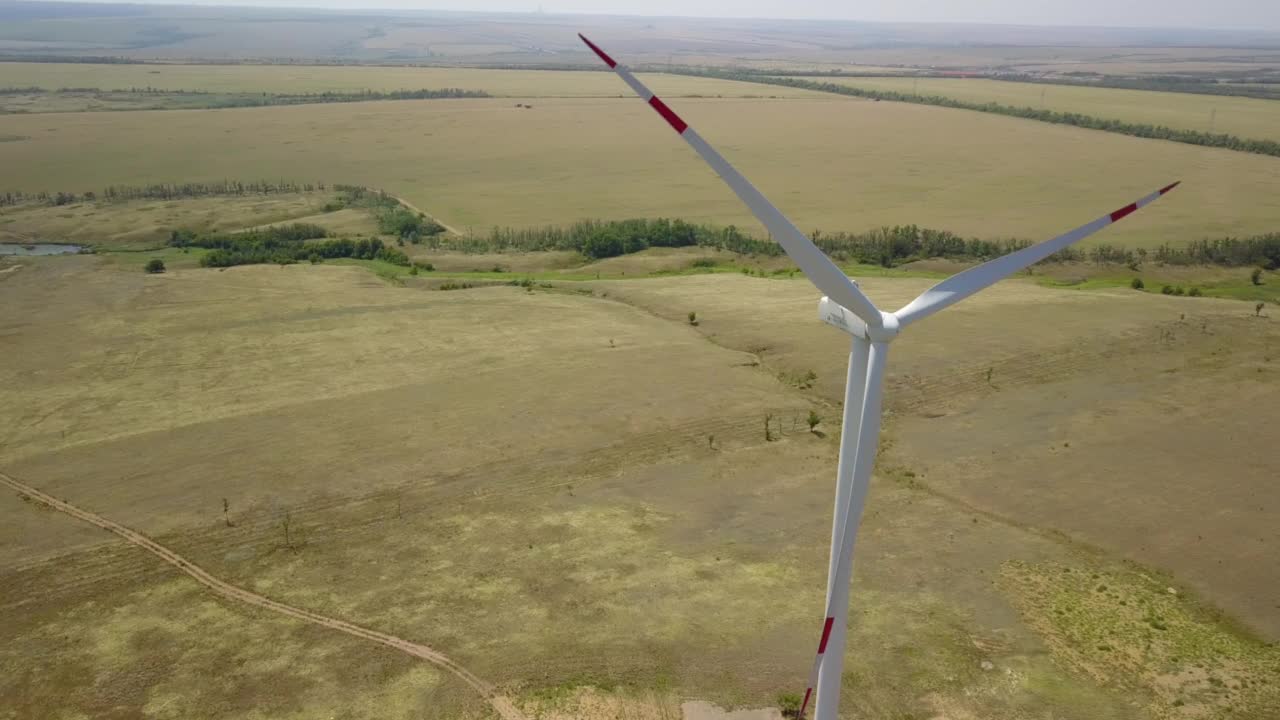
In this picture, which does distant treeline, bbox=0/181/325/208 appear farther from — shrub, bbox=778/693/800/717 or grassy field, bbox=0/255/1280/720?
shrub, bbox=778/693/800/717

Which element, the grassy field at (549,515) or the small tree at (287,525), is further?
the small tree at (287,525)

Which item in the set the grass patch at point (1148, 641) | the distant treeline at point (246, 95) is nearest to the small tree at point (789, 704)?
the grass patch at point (1148, 641)

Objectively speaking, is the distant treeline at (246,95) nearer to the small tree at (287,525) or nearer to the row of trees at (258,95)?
the row of trees at (258,95)

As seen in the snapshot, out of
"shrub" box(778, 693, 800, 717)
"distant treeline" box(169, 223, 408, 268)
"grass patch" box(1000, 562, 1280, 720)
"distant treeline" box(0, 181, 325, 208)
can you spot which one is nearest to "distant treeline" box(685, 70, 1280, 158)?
"distant treeline" box(169, 223, 408, 268)

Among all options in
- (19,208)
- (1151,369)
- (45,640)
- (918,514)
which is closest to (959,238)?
(1151,369)

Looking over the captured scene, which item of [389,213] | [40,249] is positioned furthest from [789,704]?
[40,249]

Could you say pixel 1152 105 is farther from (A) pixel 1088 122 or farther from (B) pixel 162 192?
(B) pixel 162 192

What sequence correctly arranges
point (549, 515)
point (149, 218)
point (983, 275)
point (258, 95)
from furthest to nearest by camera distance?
point (258, 95)
point (149, 218)
point (549, 515)
point (983, 275)
